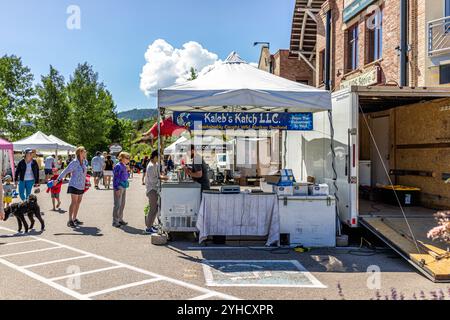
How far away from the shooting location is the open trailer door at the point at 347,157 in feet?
28.2

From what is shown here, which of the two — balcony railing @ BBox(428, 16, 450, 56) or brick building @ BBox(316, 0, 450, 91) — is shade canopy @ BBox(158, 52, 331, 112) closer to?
brick building @ BBox(316, 0, 450, 91)

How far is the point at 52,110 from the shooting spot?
49.9m

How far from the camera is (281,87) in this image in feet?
29.3

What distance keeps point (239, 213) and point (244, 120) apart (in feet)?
7.95

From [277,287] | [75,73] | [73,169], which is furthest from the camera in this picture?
[75,73]

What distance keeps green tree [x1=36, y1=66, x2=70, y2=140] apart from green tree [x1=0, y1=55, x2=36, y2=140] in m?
7.03

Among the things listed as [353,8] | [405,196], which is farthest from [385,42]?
[405,196]

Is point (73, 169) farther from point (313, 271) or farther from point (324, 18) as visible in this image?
point (324, 18)

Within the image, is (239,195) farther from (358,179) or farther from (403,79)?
(403,79)

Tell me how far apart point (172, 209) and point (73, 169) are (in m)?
3.27

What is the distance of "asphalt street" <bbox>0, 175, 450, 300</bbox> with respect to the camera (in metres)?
5.67

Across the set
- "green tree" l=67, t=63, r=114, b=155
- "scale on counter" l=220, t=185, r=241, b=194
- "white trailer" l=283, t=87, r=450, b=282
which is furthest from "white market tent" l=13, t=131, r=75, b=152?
"green tree" l=67, t=63, r=114, b=155

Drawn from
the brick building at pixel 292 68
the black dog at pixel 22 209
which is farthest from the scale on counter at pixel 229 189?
the brick building at pixel 292 68
